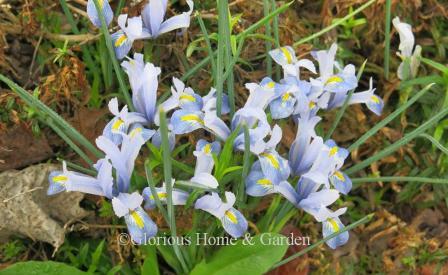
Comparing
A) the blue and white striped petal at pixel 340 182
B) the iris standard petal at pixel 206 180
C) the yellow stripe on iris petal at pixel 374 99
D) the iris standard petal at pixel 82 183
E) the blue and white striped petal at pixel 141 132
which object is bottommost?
the blue and white striped petal at pixel 340 182

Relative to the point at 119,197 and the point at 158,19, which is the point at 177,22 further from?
the point at 119,197

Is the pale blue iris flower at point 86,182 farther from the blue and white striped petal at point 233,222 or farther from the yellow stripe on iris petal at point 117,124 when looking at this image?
the blue and white striped petal at point 233,222

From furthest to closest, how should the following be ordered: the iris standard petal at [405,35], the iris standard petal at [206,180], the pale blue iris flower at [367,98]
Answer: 1. the iris standard petal at [405,35]
2. the pale blue iris flower at [367,98]
3. the iris standard petal at [206,180]

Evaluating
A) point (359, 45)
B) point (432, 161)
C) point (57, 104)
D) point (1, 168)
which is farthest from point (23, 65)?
point (432, 161)

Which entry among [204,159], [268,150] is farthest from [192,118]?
[268,150]

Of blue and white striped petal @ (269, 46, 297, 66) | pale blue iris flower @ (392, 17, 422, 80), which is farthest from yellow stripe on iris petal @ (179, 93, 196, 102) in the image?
pale blue iris flower @ (392, 17, 422, 80)

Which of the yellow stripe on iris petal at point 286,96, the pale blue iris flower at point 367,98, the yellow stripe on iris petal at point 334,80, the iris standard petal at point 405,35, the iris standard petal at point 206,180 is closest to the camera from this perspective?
the iris standard petal at point 206,180

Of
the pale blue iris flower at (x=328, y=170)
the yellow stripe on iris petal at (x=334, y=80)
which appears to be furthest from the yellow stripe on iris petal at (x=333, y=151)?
the yellow stripe on iris petal at (x=334, y=80)
